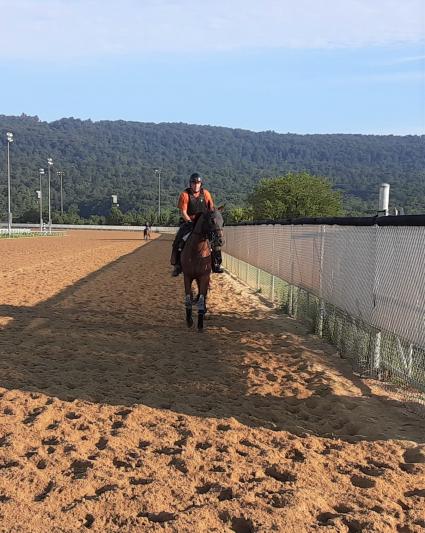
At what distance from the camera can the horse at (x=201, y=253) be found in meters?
9.30

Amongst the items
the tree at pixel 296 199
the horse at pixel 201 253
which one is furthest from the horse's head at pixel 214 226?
the tree at pixel 296 199

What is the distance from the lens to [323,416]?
5.48 meters

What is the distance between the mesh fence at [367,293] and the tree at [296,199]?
5164 centimetres

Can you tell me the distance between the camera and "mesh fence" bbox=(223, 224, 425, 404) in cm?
583

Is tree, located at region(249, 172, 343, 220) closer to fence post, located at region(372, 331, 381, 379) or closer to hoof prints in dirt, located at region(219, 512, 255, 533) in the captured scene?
fence post, located at region(372, 331, 381, 379)

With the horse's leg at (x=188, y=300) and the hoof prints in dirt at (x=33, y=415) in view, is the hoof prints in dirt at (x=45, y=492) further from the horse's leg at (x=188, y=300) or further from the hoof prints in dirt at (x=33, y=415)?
the horse's leg at (x=188, y=300)

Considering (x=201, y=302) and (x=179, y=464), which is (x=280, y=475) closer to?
(x=179, y=464)

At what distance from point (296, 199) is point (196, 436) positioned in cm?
6185

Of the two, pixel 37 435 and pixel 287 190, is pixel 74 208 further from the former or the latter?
pixel 37 435

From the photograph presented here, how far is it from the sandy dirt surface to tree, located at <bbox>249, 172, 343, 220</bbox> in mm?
54613

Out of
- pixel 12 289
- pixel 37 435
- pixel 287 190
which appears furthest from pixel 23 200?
pixel 37 435

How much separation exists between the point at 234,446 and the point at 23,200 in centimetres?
17322

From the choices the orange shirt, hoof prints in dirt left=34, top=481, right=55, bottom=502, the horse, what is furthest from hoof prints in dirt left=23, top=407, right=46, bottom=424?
the orange shirt

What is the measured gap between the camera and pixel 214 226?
9219mm
